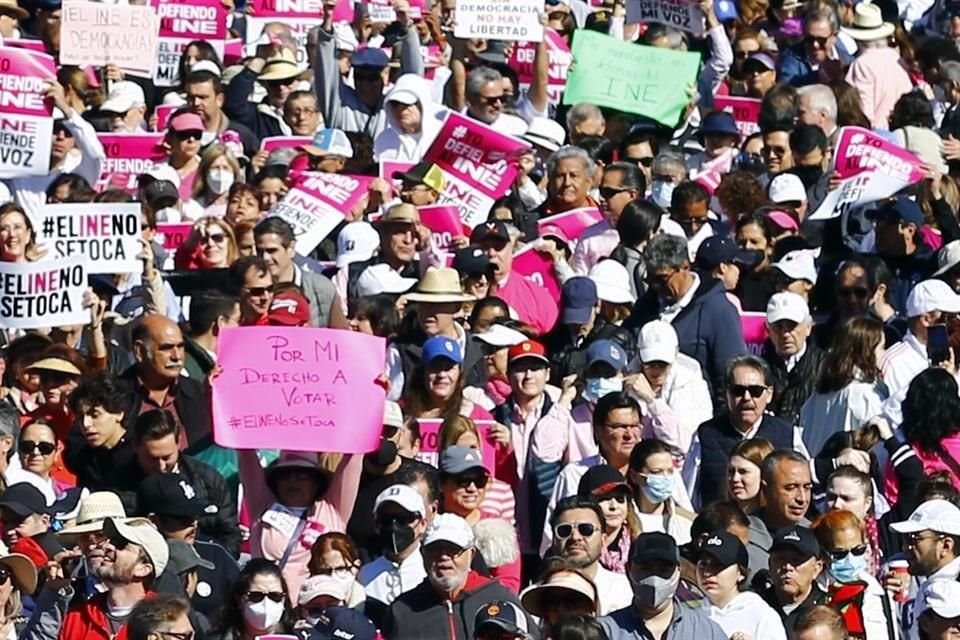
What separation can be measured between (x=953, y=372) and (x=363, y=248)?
11.2 ft

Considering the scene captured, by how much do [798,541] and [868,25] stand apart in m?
9.35

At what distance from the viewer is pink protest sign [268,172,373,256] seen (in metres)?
17.8

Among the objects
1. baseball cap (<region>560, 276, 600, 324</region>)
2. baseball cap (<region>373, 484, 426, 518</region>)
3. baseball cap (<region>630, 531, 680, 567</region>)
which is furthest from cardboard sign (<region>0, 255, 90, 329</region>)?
baseball cap (<region>630, 531, 680, 567</region>)

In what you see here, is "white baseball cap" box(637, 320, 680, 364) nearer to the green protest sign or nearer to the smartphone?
the smartphone

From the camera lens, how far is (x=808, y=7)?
21.9 m

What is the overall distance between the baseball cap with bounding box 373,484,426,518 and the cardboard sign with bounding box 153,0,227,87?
27.5 ft

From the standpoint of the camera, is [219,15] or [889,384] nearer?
[889,384]

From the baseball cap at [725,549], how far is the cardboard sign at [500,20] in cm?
764

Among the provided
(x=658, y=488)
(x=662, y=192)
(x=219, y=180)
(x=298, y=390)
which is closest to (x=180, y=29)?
(x=219, y=180)

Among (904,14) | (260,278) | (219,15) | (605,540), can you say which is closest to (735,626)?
(605,540)

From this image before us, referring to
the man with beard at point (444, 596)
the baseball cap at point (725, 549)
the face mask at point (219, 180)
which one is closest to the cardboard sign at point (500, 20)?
the face mask at point (219, 180)

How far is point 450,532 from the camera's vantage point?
41.8 ft

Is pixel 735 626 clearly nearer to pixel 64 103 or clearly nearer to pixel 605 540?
pixel 605 540

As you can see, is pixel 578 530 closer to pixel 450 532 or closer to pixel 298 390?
pixel 450 532
